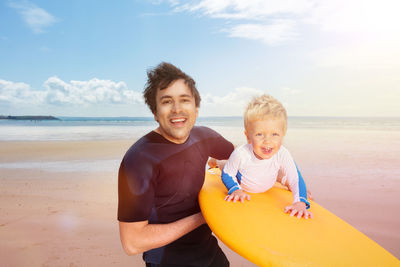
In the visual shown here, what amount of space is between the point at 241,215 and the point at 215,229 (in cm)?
23

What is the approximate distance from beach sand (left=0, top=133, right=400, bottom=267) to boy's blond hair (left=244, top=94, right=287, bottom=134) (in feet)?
6.49

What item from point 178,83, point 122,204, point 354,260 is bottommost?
point 354,260

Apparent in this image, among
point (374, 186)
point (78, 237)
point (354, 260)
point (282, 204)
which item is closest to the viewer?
point (354, 260)

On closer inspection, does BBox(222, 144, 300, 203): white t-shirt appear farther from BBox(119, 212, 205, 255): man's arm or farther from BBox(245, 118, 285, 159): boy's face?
BBox(119, 212, 205, 255): man's arm

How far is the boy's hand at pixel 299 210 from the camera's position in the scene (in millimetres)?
1928

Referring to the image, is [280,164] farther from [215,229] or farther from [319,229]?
[215,229]

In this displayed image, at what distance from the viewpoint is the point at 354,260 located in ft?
4.96

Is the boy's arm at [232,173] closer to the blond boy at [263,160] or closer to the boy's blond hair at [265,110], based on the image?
the blond boy at [263,160]

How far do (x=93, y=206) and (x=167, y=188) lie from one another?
3.44 meters

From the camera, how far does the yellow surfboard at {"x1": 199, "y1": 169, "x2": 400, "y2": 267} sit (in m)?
1.50

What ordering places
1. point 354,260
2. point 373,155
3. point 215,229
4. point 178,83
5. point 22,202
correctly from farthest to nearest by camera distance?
point 373,155 < point 22,202 < point 178,83 < point 215,229 < point 354,260

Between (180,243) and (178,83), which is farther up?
(178,83)

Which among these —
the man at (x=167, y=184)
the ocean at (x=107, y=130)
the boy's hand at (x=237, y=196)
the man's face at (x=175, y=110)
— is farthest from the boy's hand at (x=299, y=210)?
the ocean at (x=107, y=130)

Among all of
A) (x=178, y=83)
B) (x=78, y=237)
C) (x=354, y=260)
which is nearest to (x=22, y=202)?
(x=78, y=237)
